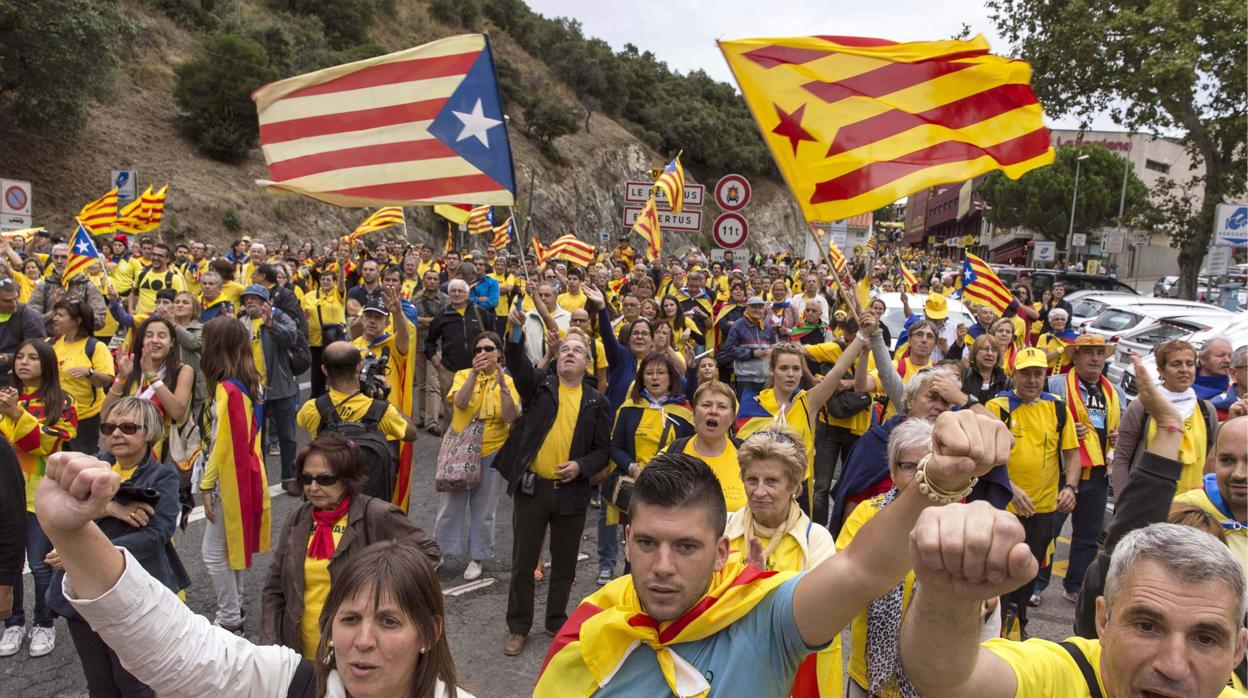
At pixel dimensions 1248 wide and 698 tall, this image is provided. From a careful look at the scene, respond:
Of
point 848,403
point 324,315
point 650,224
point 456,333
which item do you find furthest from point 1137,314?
point 324,315

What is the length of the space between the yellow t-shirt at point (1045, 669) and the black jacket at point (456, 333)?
769cm

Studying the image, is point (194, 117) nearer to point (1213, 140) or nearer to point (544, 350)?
point (544, 350)

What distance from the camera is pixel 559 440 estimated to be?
519 centimetres

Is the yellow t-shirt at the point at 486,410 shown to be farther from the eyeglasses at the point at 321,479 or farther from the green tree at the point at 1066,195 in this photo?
the green tree at the point at 1066,195

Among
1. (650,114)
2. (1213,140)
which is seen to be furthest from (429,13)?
(1213,140)

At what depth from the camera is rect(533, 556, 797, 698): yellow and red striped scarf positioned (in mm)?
1939

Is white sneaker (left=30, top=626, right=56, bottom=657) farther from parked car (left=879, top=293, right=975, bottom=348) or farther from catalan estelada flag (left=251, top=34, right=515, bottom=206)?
parked car (left=879, top=293, right=975, bottom=348)

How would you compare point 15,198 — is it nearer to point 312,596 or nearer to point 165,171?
point 312,596

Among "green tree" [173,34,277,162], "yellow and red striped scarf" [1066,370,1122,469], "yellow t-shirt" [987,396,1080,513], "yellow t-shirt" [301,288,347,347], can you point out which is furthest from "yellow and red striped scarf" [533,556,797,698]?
"green tree" [173,34,277,162]

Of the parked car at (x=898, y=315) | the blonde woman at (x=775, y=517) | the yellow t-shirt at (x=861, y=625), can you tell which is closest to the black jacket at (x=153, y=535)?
the blonde woman at (x=775, y=517)

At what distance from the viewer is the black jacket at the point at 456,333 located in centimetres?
932

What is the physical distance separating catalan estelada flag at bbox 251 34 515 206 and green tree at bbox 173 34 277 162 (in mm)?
27801

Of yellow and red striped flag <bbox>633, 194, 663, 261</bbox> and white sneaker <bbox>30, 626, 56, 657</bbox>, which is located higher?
yellow and red striped flag <bbox>633, 194, 663, 261</bbox>

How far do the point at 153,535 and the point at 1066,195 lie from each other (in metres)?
60.7
